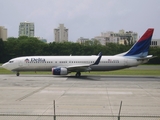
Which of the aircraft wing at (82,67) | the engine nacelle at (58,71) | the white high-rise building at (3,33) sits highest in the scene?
the white high-rise building at (3,33)

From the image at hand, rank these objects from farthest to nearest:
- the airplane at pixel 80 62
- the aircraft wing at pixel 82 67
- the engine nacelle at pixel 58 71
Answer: the airplane at pixel 80 62, the aircraft wing at pixel 82 67, the engine nacelle at pixel 58 71

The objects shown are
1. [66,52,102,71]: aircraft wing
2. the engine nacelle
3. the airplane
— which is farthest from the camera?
the airplane

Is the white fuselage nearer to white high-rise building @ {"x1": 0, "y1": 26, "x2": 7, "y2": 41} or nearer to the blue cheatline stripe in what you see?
the blue cheatline stripe

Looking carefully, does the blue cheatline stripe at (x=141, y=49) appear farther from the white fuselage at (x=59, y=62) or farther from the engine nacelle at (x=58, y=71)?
the engine nacelle at (x=58, y=71)

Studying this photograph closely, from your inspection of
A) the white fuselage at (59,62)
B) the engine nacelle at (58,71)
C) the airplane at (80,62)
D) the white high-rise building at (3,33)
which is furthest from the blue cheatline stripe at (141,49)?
the white high-rise building at (3,33)

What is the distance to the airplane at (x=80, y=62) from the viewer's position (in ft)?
125

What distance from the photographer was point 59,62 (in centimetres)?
3844

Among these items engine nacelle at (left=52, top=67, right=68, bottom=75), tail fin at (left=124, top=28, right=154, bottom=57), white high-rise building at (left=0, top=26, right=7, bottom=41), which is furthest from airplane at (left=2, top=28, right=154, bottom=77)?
white high-rise building at (left=0, top=26, right=7, bottom=41)

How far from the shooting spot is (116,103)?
16797 mm

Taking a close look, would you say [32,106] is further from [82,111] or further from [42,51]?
[42,51]

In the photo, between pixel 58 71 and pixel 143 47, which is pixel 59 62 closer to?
pixel 58 71

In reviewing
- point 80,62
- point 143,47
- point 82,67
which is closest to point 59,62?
point 80,62

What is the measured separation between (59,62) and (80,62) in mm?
2795

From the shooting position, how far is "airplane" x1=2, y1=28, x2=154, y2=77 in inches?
1500
